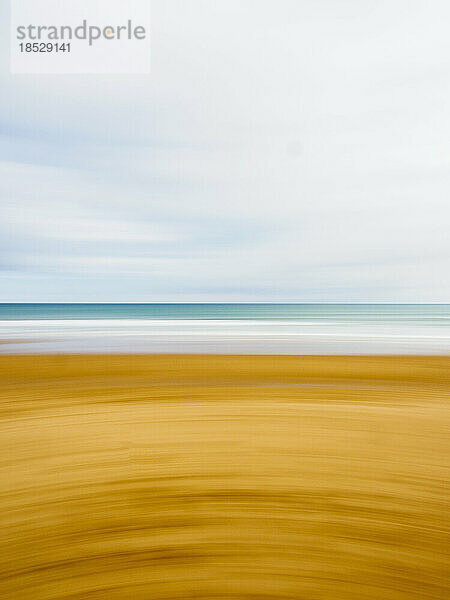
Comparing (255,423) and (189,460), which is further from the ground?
(255,423)

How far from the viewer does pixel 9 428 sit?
7.54 ft

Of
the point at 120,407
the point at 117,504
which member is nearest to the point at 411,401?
the point at 120,407

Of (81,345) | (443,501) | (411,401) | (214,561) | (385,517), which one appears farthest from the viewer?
(81,345)

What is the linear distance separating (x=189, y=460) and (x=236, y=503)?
419mm

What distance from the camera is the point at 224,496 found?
1.56 m

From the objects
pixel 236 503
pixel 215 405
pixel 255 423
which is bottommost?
pixel 236 503

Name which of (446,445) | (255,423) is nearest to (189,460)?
(255,423)

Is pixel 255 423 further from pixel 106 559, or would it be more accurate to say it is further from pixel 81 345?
pixel 81 345

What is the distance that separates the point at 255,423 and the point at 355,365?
8.67ft

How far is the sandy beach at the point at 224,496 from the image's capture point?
1.13 metres

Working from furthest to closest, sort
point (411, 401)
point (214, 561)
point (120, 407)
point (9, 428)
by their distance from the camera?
point (411, 401) < point (120, 407) < point (9, 428) < point (214, 561)

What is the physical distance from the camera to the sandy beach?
44.5 inches

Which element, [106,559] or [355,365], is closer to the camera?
[106,559]

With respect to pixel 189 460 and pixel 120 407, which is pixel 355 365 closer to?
pixel 120 407
